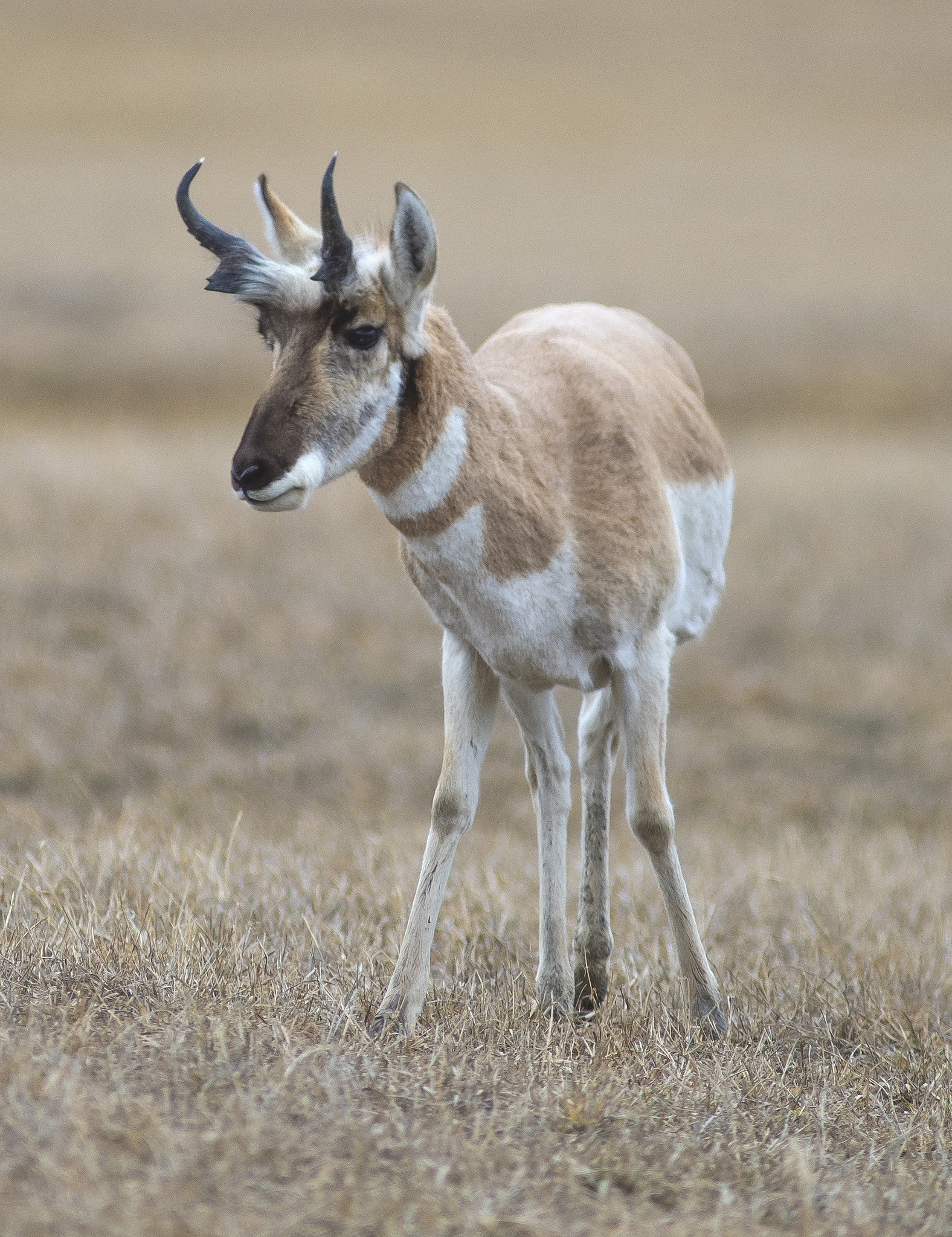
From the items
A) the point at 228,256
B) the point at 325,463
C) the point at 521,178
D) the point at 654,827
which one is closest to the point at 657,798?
the point at 654,827

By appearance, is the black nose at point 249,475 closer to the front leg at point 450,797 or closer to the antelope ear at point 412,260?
the antelope ear at point 412,260

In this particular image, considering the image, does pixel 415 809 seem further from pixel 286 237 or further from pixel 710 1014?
pixel 286 237

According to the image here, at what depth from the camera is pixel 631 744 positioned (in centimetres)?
479

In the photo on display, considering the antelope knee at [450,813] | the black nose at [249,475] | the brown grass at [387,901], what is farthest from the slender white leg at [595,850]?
the black nose at [249,475]

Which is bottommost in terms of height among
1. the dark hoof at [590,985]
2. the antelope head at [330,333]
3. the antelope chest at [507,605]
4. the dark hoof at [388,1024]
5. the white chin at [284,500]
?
the dark hoof at [590,985]

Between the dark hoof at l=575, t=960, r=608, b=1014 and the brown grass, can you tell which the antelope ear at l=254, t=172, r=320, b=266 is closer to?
the brown grass

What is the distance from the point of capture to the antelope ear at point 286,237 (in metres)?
4.35

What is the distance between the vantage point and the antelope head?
384 centimetres

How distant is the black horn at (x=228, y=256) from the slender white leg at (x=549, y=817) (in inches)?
69.0

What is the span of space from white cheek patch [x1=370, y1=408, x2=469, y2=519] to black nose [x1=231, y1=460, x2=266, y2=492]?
593 mm

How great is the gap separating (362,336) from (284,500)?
605 millimetres

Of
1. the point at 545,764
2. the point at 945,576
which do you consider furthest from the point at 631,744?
the point at 945,576

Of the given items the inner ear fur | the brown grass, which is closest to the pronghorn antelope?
the inner ear fur

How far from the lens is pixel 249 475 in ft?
12.2
